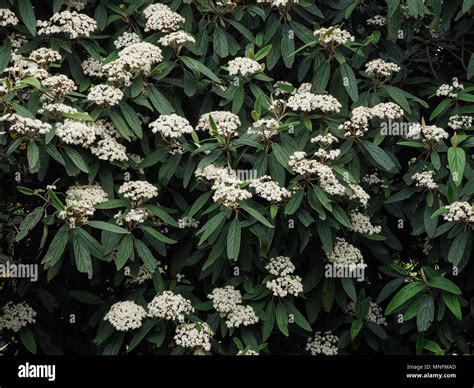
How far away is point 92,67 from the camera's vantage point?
7094mm

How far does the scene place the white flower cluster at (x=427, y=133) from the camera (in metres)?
6.64

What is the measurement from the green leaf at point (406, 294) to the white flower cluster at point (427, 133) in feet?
3.63

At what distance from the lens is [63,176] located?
7.03 metres

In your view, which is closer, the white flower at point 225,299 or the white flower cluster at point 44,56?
the white flower at point 225,299

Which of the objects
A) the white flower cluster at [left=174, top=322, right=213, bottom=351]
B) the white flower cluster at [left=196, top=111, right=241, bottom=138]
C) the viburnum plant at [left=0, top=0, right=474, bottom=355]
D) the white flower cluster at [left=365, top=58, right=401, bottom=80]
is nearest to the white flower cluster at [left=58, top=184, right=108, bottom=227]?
the viburnum plant at [left=0, top=0, right=474, bottom=355]

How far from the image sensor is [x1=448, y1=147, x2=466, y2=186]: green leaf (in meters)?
6.41

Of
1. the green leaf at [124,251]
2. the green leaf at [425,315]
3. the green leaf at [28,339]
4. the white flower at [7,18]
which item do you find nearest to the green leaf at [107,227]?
the green leaf at [124,251]

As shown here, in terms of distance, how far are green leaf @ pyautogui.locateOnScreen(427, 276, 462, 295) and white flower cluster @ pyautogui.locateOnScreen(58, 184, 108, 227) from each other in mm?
2503

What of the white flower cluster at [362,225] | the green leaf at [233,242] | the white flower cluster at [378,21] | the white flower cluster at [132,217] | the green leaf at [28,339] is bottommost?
the green leaf at [28,339]

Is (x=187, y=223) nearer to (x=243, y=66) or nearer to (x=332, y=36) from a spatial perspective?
(x=243, y=66)

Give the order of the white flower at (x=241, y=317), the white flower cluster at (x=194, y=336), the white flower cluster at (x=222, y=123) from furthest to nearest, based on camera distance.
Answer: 1. the white flower cluster at (x=222, y=123)
2. the white flower at (x=241, y=317)
3. the white flower cluster at (x=194, y=336)

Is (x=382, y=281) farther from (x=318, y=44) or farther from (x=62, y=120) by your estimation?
(x=62, y=120)

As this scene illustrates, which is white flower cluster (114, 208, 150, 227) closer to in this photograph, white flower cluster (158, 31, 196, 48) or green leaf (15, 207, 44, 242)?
green leaf (15, 207, 44, 242)

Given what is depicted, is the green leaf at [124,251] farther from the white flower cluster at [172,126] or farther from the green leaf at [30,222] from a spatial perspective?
the white flower cluster at [172,126]
